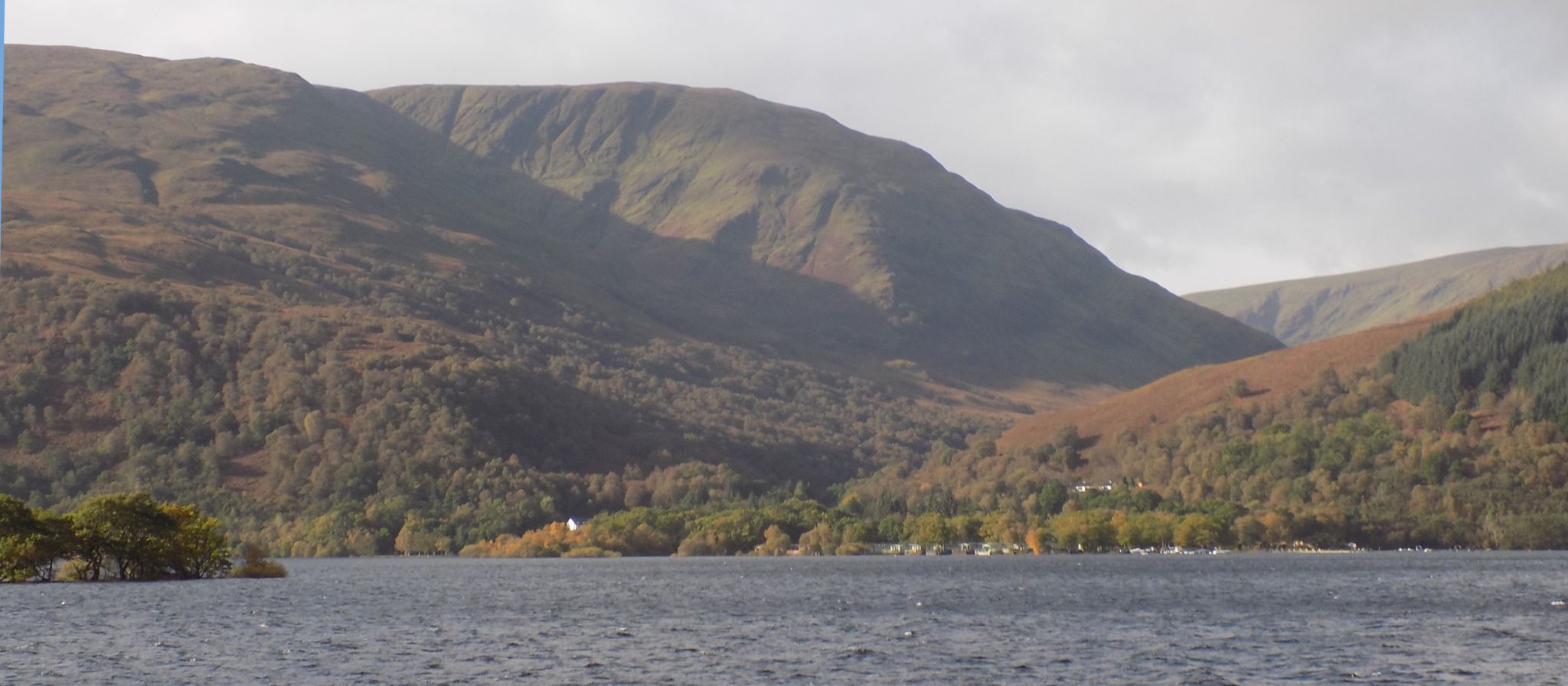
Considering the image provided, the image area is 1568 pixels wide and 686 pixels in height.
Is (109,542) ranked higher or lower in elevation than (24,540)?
lower

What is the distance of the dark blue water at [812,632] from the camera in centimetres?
6706

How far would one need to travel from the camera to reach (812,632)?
8875 centimetres

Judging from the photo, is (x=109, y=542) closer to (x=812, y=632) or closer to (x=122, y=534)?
(x=122, y=534)

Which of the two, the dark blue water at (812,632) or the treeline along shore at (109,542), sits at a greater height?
the treeline along shore at (109,542)

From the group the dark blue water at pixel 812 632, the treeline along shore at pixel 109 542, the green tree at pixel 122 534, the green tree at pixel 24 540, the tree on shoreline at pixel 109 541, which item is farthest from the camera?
the green tree at pixel 122 534

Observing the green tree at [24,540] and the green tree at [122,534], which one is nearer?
the green tree at [24,540]

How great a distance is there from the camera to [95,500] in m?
140

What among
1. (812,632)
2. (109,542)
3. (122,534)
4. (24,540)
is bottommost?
(812,632)

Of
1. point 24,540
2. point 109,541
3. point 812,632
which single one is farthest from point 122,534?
point 812,632

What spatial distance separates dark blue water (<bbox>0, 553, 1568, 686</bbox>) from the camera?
67062 mm

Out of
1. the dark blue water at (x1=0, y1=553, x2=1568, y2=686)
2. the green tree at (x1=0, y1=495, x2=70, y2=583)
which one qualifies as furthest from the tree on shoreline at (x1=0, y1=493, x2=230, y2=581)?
the dark blue water at (x1=0, y1=553, x2=1568, y2=686)

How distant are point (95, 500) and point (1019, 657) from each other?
318 feet

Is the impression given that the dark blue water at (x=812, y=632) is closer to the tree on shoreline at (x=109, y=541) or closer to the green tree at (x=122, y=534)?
the tree on shoreline at (x=109, y=541)

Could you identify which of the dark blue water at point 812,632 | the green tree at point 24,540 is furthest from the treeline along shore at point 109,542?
the dark blue water at point 812,632
